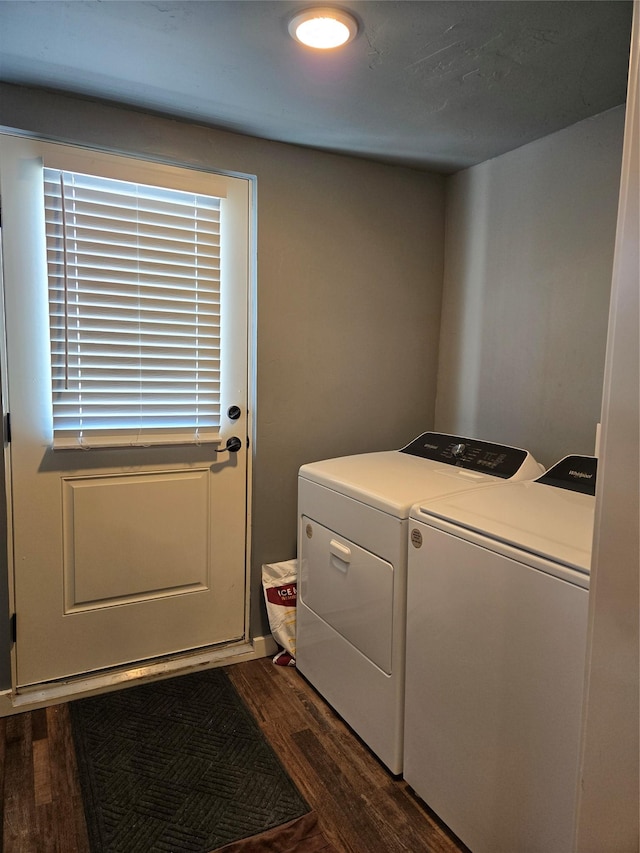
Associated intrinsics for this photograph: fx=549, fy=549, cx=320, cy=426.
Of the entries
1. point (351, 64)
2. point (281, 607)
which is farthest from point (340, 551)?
point (351, 64)

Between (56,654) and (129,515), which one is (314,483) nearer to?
(129,515)

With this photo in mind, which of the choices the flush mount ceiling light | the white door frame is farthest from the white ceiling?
the white door frame

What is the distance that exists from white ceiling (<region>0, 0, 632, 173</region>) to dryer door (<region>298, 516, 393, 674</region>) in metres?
1.52

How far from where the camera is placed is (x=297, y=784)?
5.77 feet

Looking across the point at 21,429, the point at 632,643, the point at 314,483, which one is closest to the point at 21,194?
the point at 21,429

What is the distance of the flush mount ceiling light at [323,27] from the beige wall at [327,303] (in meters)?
0.77

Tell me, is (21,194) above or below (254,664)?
above

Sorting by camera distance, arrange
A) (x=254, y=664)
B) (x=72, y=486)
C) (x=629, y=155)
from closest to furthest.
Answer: (x=629, y=155) < (x=72, y=486) < (x=254, y=664)

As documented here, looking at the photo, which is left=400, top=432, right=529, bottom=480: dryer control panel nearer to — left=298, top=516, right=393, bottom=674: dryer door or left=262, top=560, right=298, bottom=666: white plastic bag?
left=298, top=516, right=393, bottom=674: dryer door

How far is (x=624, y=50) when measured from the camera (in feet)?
5.00

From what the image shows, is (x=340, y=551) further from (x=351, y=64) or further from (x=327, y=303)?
(x=351, y=64)

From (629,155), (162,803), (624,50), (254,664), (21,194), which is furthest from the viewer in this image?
(254,664)

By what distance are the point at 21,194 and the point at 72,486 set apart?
41.7 inches

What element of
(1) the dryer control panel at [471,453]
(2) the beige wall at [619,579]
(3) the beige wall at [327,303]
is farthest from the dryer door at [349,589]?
(2) the beige wall at [619,579]
